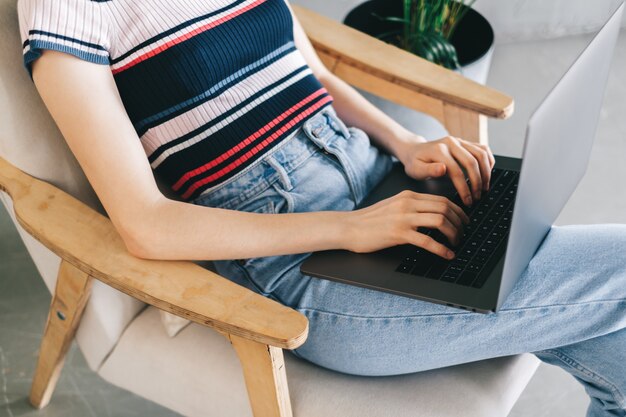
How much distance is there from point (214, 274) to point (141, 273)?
105mm

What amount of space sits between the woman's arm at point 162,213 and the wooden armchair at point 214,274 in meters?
0.05

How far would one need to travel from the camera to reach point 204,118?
1.25 meters

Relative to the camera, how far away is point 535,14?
278cm

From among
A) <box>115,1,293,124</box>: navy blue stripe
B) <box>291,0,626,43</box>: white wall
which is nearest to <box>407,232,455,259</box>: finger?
<box>115,1,293,124</box>: navy blue stripe

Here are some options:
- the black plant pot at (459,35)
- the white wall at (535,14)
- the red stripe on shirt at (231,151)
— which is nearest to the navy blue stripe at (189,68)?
the red stripe on shirt at (231,151)

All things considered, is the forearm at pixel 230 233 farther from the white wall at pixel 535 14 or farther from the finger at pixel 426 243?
the white wall at pixel 535 14

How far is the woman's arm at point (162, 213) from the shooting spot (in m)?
1.08

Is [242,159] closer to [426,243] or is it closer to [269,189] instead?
[269,189]

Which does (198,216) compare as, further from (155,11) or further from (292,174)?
(155,11)

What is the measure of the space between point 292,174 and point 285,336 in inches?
15.1

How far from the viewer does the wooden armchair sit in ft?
3.36

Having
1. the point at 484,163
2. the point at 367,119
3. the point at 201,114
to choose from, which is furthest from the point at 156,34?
the point at 484,163

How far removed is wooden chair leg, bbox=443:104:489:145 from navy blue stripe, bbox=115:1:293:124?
42 centimetres

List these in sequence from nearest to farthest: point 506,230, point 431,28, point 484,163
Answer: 1. point 506,230
2. point 484,163
3. point 431,28
